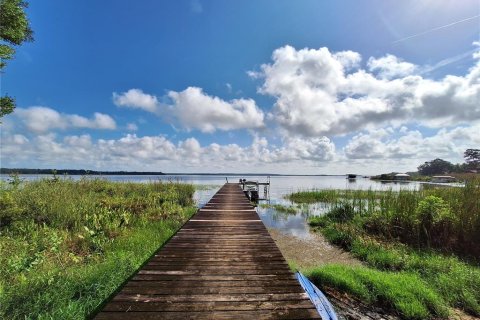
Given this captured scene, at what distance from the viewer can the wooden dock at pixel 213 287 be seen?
8.95 ft

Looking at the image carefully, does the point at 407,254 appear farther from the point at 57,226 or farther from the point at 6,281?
the point at 57,226

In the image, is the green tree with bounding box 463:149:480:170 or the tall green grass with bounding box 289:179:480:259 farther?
→ the green tree with bounding box 463:149:480:170

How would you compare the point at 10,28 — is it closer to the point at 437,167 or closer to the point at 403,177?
the point at 403,177

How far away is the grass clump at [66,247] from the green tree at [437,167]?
125 m

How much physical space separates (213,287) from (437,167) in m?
139

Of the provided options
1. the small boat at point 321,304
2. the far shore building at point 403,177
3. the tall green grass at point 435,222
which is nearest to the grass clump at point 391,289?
the small boat at point 321,304

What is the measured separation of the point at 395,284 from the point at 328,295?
1.59 metres

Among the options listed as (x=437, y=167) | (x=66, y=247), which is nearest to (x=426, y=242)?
(x=66, y=247)

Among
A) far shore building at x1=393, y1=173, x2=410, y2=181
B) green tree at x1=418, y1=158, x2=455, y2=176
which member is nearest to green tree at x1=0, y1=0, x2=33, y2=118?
far shore building at x1=393, y1=173, x2=410, y2=181

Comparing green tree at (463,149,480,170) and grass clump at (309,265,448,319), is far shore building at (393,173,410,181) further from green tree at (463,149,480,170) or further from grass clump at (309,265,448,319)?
grass clump at (309,265,448,319)

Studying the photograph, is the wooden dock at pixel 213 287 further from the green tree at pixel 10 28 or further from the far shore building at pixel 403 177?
the far shore building at pixel 403 177

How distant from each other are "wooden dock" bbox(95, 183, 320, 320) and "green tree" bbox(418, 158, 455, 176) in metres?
127

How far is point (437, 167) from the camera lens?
114 m

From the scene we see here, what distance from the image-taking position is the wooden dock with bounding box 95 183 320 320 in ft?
8.95
